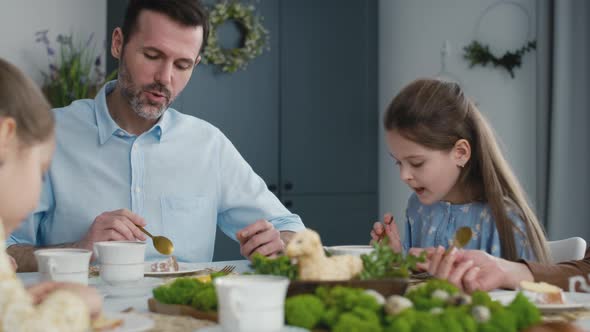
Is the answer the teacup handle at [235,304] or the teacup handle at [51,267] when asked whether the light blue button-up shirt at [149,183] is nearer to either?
the teacup handle at [51,267]

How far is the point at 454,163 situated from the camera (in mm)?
2078

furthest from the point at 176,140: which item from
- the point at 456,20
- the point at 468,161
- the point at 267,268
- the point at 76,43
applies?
the point at 456,20

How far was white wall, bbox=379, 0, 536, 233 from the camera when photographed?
422 cm

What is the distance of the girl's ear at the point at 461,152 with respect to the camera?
2070mm

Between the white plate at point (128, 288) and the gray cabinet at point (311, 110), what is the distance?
2.69m

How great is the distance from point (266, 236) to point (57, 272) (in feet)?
2.13

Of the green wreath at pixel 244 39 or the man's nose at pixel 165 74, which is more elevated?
the green wreath at pixel 244 39

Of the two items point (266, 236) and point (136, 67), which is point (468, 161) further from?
point (136, 67)

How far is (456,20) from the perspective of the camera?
4551 mm

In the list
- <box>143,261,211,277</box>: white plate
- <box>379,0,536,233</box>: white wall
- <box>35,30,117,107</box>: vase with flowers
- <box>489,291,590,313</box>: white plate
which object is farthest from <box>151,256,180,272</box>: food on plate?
<box>379,0,536,233</box>: white wall

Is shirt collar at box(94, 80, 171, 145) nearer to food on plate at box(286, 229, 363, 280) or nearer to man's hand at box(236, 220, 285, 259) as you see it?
man's hand at box(236, 220, 285, 259)

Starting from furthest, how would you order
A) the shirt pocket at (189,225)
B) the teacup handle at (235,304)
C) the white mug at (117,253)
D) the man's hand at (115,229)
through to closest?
1. the shirt pocket at (189,225)
2. the man's hand at (115,229)
3. the white mug at (117,253)
4. the teacup handle at (235,304)

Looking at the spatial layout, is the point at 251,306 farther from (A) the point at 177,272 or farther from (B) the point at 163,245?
(B) the point at 163,245

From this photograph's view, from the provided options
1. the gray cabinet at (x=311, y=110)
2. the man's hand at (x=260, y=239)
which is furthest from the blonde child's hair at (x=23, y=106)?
the gray cabinet at (x=311, y=110)
